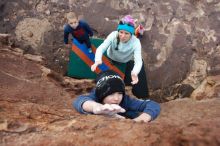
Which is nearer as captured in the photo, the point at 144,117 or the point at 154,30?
the point at 144,117

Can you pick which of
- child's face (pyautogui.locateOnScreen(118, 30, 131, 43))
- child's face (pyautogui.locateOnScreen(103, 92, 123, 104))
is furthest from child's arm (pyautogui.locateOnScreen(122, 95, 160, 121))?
child's face (pyautogui.locateOnScreen(118, 30, 131, 43))

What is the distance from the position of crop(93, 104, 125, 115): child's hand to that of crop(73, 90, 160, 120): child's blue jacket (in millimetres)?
228

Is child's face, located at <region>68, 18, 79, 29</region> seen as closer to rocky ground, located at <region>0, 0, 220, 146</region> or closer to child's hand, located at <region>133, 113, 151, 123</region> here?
rocky ground, located at <region>0, 0, 220, 146</region>

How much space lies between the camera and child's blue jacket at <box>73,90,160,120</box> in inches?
118

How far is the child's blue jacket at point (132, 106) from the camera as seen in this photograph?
2.99 metres

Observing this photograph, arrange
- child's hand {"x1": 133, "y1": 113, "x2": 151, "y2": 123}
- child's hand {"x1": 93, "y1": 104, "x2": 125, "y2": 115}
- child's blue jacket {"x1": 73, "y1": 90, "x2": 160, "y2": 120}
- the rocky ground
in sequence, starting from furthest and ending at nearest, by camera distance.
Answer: the rocky ground → child's blue jacket {"x1": 73, "y1": 90, "x2": 160, "y2": 120} → child's hand {"x1": 133, "y1": 113, "x2": 151, "y2": 123} → child's hand {"x1": 93, "y1": 104, "x2": 125, "y2": 115}

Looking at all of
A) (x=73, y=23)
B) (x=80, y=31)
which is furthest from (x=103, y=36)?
(x=73, y=23)

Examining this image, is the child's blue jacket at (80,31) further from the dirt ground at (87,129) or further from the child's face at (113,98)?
the child's face at (113,98)

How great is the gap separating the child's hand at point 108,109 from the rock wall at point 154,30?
290cm

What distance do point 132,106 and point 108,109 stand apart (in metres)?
0.47

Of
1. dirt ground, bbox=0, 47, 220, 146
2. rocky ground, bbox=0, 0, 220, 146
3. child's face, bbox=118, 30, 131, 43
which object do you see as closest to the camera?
dirt ground, bbox=0, 47, 220, 146

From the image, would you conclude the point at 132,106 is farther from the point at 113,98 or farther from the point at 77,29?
the point at 77,29

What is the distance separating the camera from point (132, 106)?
3125mm

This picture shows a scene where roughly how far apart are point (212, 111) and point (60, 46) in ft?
11.2
